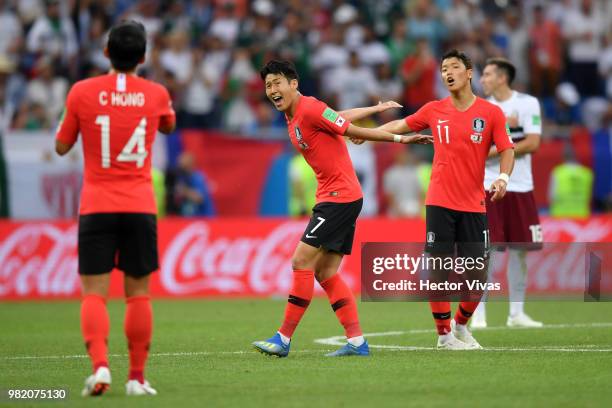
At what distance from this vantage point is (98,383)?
774cm

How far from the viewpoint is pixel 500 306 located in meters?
17.3

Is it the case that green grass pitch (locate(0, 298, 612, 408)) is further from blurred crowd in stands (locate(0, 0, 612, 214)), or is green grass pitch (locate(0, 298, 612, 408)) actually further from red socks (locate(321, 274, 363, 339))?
blurred crowd in stands (locate(0, 0, 612, 214))

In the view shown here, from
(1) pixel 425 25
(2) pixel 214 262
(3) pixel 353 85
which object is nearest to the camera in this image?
(2) pixel 214 262

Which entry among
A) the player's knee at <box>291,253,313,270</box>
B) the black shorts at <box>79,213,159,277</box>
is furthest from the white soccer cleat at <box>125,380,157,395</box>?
the player's knee at <box>291,253,313,270</box>

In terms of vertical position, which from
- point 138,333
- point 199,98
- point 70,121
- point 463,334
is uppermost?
point 199,98

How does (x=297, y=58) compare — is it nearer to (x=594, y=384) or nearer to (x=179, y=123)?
(x=179, y=123)

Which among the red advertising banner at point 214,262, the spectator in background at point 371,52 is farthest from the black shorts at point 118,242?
the spectator in background at point 371,52

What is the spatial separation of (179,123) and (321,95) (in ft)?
9.40

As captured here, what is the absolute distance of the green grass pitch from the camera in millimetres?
7777

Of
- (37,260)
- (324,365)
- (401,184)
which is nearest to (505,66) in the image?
(324,365)

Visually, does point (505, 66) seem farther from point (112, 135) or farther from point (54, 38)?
point (54, 38)

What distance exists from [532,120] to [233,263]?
23.1ft

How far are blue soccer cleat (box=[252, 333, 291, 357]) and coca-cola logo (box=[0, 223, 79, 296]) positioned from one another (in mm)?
8832

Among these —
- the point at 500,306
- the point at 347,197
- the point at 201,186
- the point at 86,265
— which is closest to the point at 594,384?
the point at 347,197
